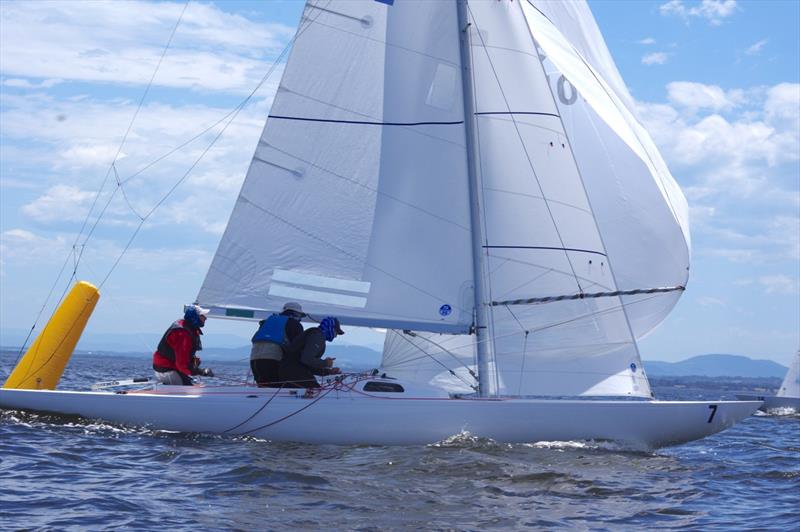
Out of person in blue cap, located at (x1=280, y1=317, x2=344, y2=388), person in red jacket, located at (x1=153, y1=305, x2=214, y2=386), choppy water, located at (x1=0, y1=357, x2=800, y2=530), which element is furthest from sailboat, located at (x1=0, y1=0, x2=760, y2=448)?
choppy water, located at (x1=0, y1=357, x2=800, y2=530)

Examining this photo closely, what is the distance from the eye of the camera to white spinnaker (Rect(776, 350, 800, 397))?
115 ft

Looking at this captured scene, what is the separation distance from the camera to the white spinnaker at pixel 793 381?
35.1 m

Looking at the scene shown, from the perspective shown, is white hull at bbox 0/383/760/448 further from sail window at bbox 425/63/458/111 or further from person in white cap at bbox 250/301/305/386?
sail window at bbox 425/63/458/111

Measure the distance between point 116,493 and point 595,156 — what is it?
7996 millimetres

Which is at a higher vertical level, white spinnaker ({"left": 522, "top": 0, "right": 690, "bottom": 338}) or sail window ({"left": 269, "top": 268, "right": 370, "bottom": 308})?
white spinnaker ({"left": 522, "top": 0, "right": 690, "bottom": 338})

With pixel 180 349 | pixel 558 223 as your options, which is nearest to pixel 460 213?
pixel 558 223

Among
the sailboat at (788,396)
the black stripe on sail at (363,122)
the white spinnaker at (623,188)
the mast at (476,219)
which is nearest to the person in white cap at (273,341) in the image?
the mast at (476,219)

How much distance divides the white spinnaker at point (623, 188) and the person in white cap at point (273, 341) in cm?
434

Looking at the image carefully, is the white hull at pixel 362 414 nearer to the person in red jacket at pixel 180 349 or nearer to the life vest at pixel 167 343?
the person in red jacket at pixel 180 349

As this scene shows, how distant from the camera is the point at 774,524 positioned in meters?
9.60

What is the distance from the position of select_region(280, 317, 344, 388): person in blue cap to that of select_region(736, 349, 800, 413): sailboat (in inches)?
899

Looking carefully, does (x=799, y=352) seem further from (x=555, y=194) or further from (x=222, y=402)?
(x=222, y=402)

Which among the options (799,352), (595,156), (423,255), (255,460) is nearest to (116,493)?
(255,460)

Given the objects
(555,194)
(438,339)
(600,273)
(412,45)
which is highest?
(412,45)
